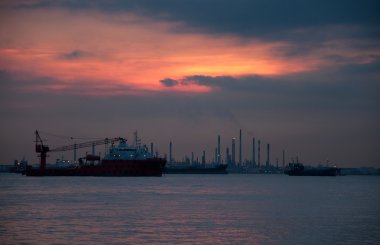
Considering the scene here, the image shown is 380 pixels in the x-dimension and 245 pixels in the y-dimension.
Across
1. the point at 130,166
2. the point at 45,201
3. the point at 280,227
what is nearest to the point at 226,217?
the point at 280,227

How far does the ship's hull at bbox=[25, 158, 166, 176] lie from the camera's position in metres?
168

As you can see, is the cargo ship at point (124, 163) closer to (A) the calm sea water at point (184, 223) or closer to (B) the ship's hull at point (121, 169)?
(B) the ship's hull at point (121, 169)

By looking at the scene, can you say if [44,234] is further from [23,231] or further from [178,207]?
[178,207]

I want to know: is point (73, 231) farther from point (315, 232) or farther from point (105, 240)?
point (315, 232)

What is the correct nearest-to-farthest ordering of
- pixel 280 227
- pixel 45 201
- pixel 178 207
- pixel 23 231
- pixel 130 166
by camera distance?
pixel 23 231, pixel 280 227, pixel 178 207, pixel 45 201, pixel 130 166

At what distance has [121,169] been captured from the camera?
170875 mm

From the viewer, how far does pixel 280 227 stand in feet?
154

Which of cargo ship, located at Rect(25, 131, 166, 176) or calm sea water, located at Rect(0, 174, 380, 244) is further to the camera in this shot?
cargo ship, located at Rect(25, 131, 166, 176)

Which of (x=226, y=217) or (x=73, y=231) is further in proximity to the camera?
(x=226, y=217)

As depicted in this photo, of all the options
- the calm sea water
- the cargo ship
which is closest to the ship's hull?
the cargo ship

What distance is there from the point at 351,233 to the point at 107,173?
13649 centimetres

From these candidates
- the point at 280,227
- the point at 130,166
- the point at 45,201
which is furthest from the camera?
the point at 130,166

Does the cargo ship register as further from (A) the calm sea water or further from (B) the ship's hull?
(A) the calm sea water

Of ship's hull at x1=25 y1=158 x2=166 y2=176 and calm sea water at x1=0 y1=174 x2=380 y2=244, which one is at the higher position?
ship's hull at x1=25 y1=158 x2=166 y2=176
